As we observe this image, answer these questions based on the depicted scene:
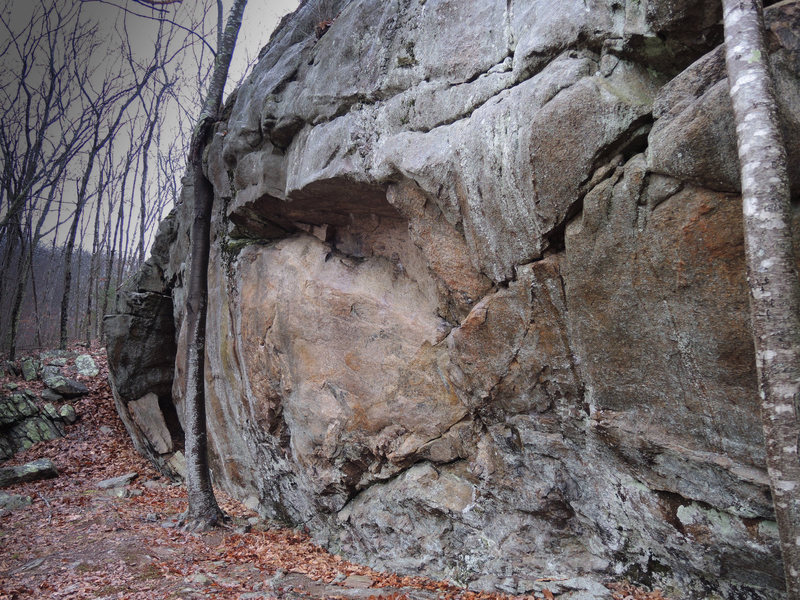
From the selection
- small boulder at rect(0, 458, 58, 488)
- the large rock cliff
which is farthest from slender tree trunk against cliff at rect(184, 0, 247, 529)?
small boulder at rect(0, 458, 58, 488)

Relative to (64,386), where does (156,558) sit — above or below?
below

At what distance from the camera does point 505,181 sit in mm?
5137

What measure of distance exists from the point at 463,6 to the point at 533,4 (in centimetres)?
117

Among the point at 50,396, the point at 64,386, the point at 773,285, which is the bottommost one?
the point at 50,396

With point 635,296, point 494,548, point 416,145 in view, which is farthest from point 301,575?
point 416,145

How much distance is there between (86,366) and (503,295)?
16.9 m

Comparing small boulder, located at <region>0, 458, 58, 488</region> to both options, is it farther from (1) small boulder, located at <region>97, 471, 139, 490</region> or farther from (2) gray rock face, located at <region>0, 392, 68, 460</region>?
(2) gray rock face, located at <region>0, 392, 68, 460</region>

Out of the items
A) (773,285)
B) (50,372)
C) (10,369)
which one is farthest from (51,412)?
(773,285)

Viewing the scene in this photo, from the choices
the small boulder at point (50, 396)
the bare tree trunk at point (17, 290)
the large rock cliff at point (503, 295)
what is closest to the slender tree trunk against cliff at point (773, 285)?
the large rock cliff at point (503, 295)

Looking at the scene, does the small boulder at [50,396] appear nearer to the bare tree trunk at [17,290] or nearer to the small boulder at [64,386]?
the small boulder at [64,386]

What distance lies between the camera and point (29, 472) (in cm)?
1088

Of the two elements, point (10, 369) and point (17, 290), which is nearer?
point (10, 369)

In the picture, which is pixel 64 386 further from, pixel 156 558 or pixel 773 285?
pixel 773 285

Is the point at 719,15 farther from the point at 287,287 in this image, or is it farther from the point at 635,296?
the point at 287,287
